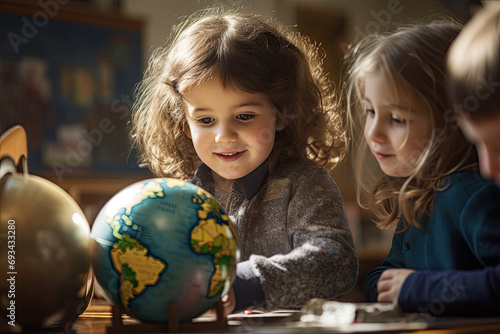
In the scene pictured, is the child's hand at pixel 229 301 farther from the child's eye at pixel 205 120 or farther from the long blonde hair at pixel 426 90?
the child's eye at pixel 205 120

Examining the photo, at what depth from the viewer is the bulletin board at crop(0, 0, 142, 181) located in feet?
15.5

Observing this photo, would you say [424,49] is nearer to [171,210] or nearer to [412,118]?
[412,118]

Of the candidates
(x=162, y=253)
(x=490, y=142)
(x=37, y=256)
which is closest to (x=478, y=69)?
(x=490, y=142)

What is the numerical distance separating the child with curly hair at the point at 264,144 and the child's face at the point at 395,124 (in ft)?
0.84

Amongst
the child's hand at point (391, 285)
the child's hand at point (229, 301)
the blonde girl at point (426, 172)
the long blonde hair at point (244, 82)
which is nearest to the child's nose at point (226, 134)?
the long blonde hair at point (244, 82)

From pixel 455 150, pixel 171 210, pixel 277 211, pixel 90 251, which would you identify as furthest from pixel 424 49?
pixel 90 251

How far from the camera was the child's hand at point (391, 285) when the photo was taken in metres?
1.44

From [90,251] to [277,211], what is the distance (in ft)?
2.12

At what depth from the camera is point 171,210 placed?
134 centimetres

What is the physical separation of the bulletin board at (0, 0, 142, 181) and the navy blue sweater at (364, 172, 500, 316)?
3.82 metres

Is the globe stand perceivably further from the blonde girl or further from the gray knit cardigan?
the blonde girl

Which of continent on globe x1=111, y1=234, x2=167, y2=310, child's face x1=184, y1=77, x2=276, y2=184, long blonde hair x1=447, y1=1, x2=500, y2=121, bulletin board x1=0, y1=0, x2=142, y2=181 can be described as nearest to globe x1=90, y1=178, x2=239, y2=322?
continent on globe x1=111, y1=234, x2=167, y2=310

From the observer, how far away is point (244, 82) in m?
1.84

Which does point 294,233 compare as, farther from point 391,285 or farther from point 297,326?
point 297,326
